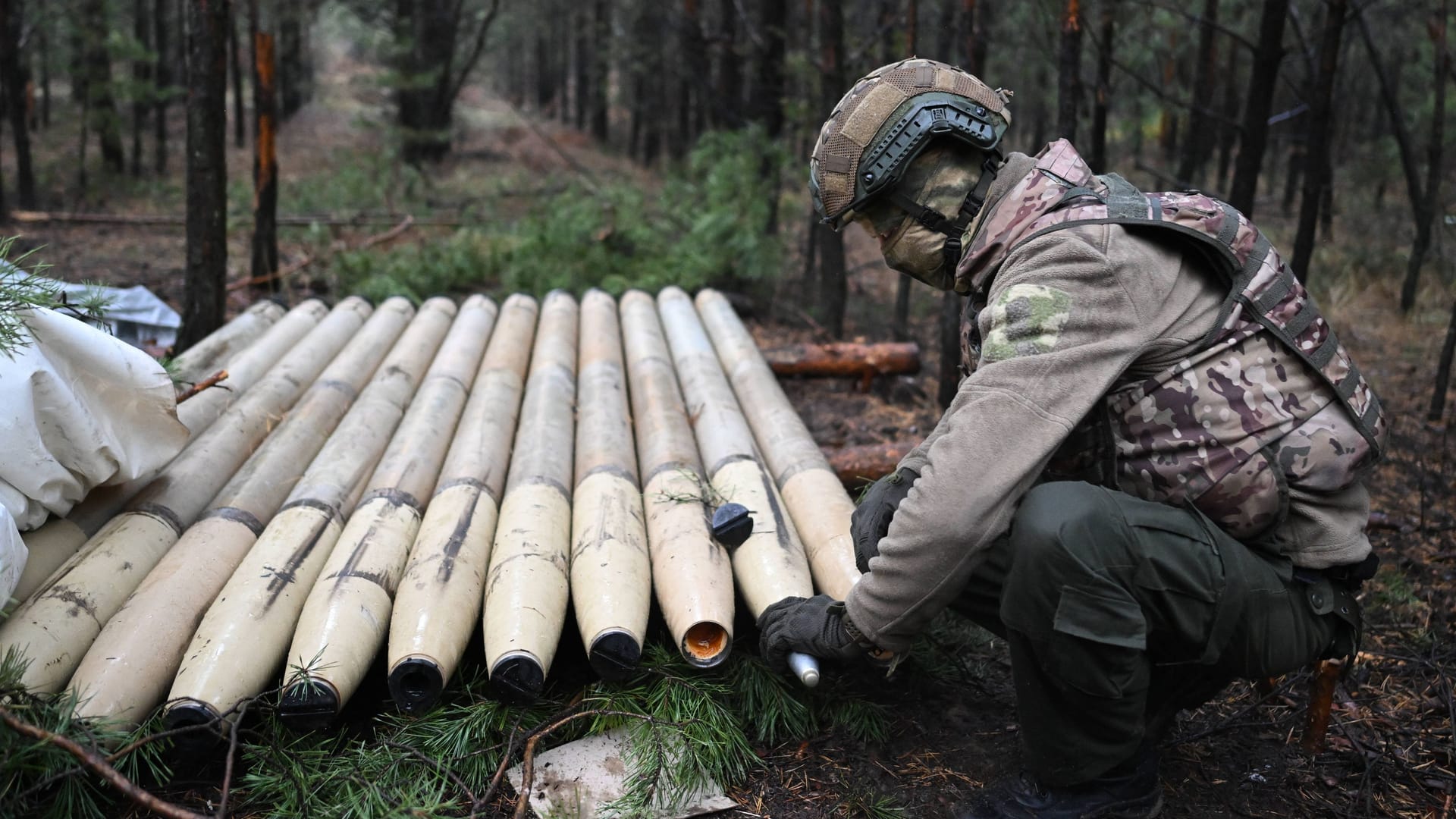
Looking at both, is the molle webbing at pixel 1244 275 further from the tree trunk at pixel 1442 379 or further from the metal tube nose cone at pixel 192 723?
the tree trunk at pixel 1442 379

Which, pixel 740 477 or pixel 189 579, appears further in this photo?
pixel 740 477

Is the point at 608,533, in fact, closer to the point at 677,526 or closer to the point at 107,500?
the point at 677,526

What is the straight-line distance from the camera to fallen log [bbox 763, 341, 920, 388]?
241 inches

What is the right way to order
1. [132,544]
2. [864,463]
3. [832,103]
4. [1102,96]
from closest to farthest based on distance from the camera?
[132,544]
[864,463]
[1102,96]
[832,103]

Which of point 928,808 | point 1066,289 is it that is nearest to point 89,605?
point 928,808

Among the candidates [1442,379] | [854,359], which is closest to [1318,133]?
[1442,379]

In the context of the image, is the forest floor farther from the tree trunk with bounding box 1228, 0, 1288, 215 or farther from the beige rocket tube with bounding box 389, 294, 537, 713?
the tree trunk with bounding box 1228, 0, 1288, 215

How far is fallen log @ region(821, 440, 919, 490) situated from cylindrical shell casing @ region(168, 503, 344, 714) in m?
2.16

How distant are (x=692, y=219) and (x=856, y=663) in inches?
276

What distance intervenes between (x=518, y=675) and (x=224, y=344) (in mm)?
3321

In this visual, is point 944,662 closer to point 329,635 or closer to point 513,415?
point 329,635

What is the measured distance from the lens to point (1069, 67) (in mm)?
5641

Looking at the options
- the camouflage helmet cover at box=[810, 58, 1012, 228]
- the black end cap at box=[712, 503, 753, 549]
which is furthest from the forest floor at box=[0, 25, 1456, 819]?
the camouflage helmet cover at box=[810, 58, 1012, 228]

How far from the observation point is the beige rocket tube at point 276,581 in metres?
2.63
